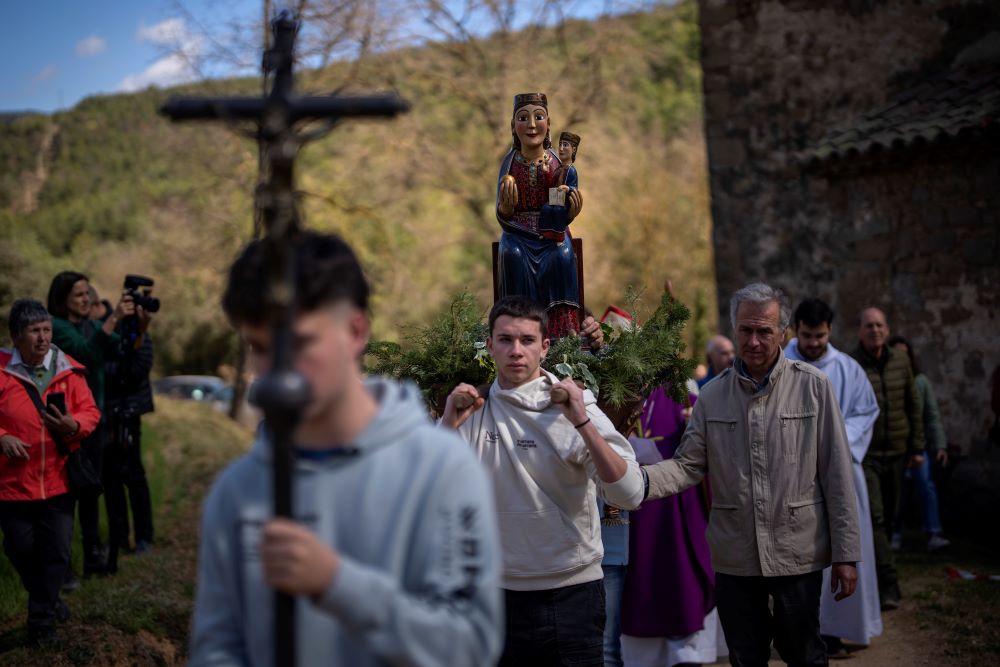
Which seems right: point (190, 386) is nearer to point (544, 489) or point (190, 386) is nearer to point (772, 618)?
point (772, 618)

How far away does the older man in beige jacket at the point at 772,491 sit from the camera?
4441 millimetres

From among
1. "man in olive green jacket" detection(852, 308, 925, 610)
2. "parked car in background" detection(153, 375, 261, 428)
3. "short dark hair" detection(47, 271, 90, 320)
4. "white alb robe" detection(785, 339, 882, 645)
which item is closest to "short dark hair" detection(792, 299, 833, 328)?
"white alb robe" detection(785, 339, 882, 645)

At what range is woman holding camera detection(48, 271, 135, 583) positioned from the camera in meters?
7.24

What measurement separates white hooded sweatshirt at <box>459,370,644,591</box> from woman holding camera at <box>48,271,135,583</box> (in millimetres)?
4137

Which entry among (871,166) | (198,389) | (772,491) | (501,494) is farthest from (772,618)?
(198,389)

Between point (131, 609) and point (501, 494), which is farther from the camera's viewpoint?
point (131, 609)

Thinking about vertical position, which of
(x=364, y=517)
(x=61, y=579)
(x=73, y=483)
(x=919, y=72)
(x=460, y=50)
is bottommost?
(x=61, y=579)

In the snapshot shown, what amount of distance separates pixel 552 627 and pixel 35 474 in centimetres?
341

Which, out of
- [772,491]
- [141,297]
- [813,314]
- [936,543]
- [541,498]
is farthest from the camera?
[936,543]

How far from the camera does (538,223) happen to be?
5371mm

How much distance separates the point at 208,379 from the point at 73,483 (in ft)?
102

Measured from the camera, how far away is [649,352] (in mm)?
5000

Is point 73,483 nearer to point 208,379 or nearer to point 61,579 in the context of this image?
point 61,579

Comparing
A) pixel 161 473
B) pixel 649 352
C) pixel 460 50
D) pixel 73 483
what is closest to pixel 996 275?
pixel 649 352
